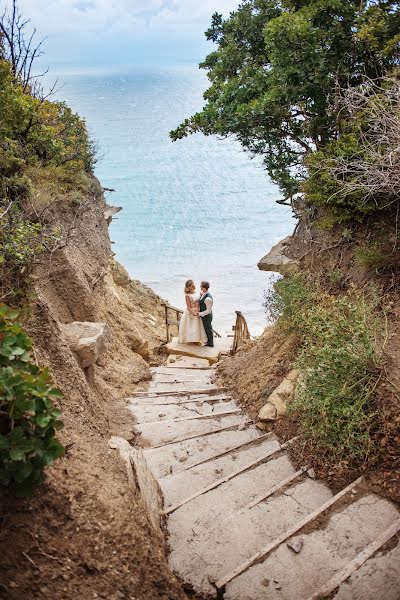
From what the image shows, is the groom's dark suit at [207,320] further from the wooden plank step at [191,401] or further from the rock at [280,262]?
the wooden plank step at [191,401]

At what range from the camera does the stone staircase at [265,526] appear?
319 centimetres

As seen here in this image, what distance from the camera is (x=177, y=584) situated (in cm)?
314

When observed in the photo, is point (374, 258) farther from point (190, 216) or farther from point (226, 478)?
point (190, 216)

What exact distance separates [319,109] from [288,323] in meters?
3.95

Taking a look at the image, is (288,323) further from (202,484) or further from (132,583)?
(132,583)

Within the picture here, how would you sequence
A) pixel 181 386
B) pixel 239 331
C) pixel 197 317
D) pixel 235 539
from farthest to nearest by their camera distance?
pixel 239 331, pixel 197 317, pixel 181 386, pixel 235 539

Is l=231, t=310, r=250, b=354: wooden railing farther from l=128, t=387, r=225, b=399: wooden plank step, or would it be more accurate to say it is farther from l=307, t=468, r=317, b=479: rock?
l=307, t=468, r=317, b=479: rock

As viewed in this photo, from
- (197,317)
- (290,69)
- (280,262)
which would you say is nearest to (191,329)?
(197,317)

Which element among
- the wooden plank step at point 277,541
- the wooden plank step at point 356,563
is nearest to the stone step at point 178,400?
the wooden plank step at point 277,541

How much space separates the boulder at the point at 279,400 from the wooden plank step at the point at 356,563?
2.07m

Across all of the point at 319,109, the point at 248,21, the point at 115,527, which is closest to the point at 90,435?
the point at 115,527

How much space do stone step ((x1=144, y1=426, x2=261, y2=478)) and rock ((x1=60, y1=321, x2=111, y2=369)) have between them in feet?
4.61

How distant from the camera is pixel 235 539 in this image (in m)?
3.59

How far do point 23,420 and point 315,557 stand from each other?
2.48 m
